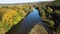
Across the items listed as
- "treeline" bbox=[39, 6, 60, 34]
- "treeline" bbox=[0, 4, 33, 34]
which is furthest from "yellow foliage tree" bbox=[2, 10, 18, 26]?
"treeline" bbox=[39, 6, 60, 34]

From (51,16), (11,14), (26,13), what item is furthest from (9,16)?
(51,16)

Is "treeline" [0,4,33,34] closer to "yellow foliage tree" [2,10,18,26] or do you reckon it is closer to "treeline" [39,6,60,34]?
"yellow foliage tree" [2,10,18,26]

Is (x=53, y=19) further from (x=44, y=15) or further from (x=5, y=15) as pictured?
(x=5, y=15)

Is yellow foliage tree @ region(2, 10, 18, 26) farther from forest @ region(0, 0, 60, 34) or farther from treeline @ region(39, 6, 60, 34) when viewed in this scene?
treeline @ region(39, 6, 60, 34)

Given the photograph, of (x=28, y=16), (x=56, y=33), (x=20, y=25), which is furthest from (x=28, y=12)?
(x=56, y=33)

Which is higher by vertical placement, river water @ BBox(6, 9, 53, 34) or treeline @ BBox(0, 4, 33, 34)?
treeline @ BBox(0, 4, 33, 34)

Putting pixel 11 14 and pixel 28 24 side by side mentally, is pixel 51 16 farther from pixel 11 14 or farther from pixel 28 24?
pixel 11 14

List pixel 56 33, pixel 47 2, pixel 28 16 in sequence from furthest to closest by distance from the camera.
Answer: pixel 47 2 → pixel 28 16 → pixel 56 33

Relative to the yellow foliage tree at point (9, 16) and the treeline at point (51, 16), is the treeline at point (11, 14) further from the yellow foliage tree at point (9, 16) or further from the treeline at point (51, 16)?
the treeline at point (51, 16)

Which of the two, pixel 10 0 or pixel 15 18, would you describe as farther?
pixel 10 0
